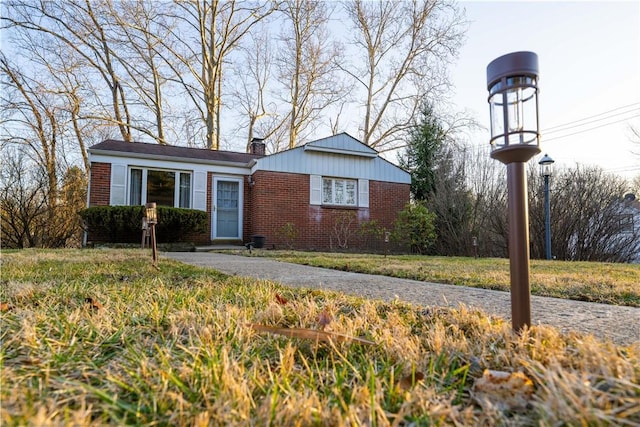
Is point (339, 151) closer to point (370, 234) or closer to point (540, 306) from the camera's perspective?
point (370, 234)

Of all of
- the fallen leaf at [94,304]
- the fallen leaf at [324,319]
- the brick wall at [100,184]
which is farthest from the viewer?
the brick wall at [100,184]

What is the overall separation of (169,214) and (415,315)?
9.16 metres

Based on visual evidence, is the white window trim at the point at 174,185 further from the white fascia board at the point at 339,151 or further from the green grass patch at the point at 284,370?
the green grass patch at the point at 284,370

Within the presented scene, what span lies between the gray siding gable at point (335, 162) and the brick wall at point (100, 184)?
4063mm

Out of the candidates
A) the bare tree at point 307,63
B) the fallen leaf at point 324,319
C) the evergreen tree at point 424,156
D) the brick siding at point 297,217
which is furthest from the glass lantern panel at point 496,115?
the bare tree at point 307,63

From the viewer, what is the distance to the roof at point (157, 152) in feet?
32.9

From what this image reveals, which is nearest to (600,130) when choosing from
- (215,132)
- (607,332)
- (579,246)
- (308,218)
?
(579,246)

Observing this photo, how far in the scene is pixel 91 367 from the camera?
958 mm

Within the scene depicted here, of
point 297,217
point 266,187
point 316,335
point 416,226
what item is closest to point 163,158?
point 266,187

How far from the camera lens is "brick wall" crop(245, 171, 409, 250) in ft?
36.4

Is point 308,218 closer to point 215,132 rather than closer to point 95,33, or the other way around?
point 215,132

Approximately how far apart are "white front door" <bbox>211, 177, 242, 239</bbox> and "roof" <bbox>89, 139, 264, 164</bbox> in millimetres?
758

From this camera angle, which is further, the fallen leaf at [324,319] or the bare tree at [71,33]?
the bare tree at [71,33]

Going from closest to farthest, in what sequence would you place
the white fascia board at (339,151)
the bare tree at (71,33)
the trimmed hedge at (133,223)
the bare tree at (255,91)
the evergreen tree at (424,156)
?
the trimmed hedge at (133,223)
the white fascia board at (339,151)
the evergreen tree at (424,156)
the bare tree at (71,33)
the bare tree at (255,91)
